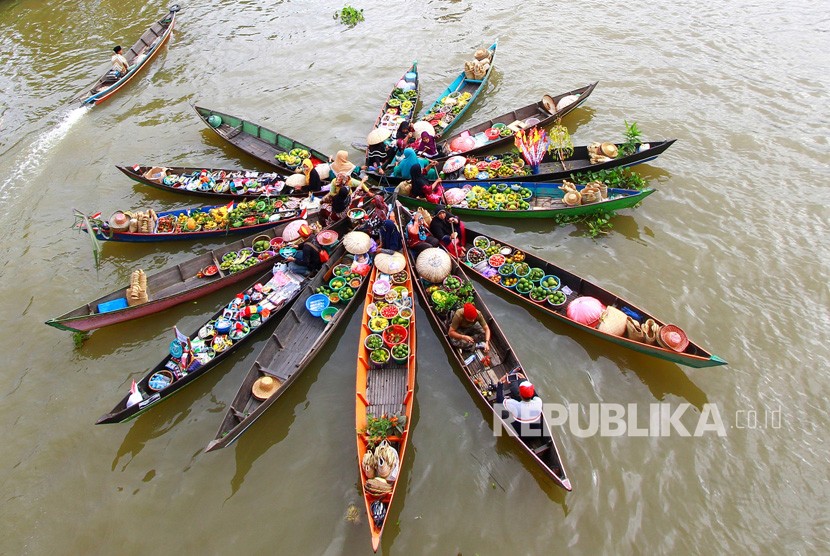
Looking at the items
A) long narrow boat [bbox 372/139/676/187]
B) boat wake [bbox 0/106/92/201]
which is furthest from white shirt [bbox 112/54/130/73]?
long narrow boat [bbox 372/139/676/187]

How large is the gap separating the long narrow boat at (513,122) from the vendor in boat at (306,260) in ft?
17.8

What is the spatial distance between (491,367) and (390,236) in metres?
4.06

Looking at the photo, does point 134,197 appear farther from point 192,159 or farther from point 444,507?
point 444,507

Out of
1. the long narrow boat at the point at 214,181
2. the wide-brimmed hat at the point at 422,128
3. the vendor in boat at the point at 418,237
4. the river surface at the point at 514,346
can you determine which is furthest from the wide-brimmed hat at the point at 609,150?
the long narrow boat at the point at 214,181

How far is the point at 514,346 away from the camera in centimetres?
1020

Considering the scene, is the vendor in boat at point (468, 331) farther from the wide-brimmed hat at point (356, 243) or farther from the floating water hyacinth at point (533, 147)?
the floating water hyacinth at point (533, 147)

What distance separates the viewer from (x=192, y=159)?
1605cm

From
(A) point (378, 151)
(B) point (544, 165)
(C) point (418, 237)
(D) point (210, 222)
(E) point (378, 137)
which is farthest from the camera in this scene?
(B) point (544, 165)

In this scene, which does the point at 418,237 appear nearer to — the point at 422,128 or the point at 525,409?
the point at 422,128

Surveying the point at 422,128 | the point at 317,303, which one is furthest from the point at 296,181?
the point at 317,303

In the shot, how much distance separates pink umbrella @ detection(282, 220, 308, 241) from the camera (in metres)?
12.1

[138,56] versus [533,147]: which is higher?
[138,56]

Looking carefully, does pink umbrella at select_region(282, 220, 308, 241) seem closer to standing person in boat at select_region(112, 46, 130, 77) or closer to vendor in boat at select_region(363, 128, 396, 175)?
vendor in boat at select_region(363, 128, 396, 175)

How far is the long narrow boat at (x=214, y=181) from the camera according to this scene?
1363 cm
